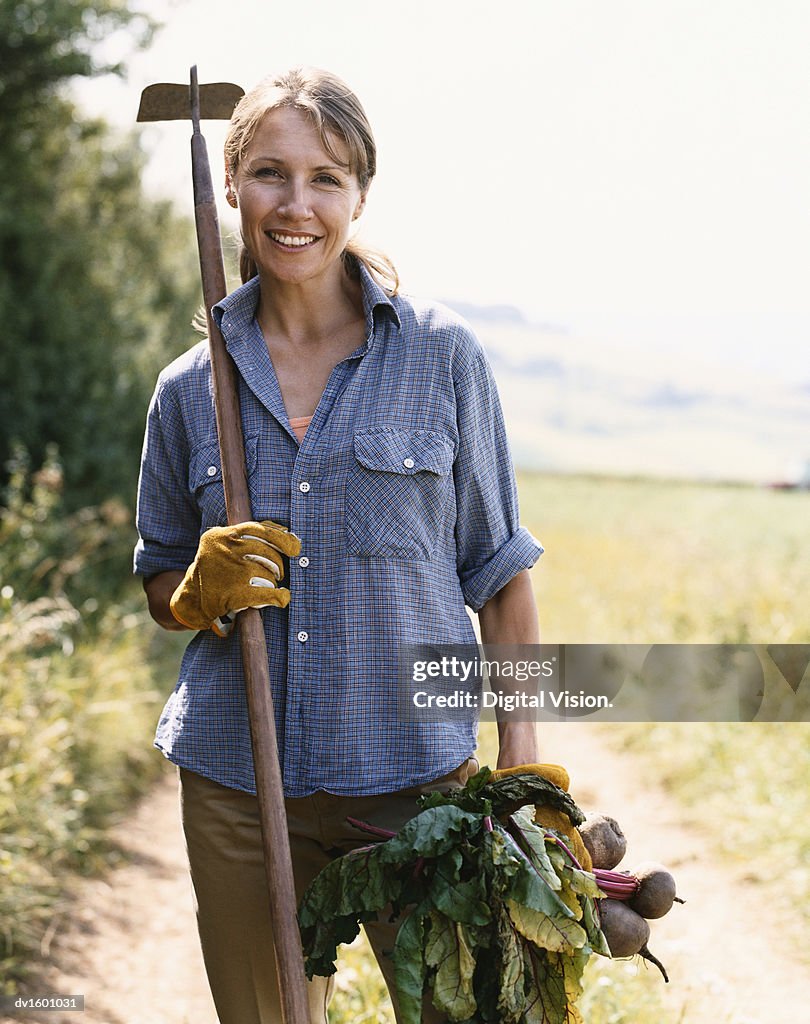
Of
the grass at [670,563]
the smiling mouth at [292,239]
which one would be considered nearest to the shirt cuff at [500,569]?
the smiling mouth at [292,239]

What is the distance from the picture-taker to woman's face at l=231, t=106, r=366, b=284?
2016 millimetres

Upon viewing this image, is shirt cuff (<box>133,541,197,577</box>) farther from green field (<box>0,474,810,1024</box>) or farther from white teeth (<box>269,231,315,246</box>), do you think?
green field (<box>0,474,810,1024</box>)

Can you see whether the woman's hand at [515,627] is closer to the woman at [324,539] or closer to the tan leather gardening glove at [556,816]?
the woman at [324,539]

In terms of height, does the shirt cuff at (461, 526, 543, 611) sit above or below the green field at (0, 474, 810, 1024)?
above

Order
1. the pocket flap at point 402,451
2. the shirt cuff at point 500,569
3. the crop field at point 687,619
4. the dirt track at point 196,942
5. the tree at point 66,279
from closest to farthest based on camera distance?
1. the pocket flap at point 402,451
2. the shirt cuff at point 500,569
3. the crop field at point 687,619
4. the dirt track at point 196,942
5. the tree at point 66,279

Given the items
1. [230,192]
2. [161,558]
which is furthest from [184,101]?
[161,558]

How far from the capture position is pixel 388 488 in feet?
6.57

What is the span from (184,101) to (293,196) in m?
0.55

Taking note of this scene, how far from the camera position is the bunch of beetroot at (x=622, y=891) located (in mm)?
1938

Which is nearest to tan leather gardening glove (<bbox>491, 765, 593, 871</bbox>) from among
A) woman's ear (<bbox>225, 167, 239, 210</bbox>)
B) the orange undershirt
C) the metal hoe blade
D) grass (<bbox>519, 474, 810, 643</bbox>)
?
the orange undershirt

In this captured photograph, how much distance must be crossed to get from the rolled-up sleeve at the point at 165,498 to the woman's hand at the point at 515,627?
2.05 ft

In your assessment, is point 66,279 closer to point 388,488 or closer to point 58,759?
point 58,759

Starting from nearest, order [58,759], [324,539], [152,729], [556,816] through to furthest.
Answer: [556,816] → [324,539] → [58,759] → [152,729]

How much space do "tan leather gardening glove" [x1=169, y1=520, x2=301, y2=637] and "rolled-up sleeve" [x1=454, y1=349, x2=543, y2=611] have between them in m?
0.33
